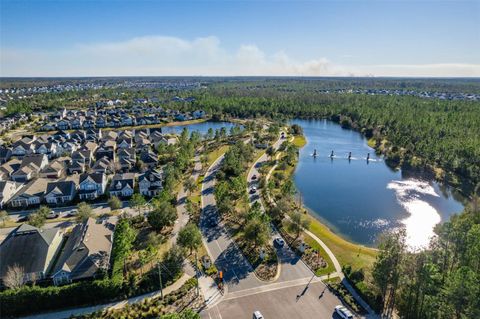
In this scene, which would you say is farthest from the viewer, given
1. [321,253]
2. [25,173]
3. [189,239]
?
[25,173]

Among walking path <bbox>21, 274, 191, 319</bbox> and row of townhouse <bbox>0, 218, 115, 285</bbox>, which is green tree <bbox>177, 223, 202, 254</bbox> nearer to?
walking path <bbox>21, 274, 191, 319</bbox>

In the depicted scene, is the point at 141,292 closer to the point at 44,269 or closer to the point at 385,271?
the point at 44,269

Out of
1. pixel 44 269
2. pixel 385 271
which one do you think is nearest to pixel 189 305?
pixel 44 269

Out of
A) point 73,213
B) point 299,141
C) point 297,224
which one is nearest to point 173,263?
point 297,224

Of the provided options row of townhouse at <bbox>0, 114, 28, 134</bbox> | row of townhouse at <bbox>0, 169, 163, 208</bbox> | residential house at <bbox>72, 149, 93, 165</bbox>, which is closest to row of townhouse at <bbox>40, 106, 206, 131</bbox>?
row of townhouse at <bbox>0, 114, 28, 134</bbox>

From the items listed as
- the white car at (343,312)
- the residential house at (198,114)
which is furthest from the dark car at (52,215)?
the residential house at (198,114)

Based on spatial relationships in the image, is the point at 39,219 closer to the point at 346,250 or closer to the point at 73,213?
the point at 73,213

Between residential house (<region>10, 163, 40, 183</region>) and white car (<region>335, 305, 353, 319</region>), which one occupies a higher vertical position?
residential house (<region>10, 163, 40, 183</region>)
